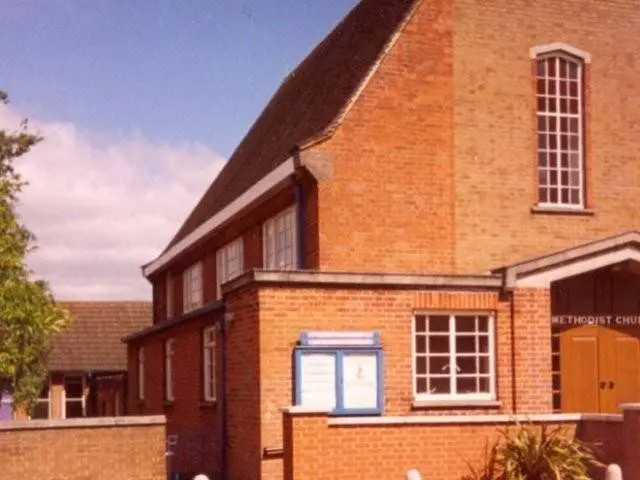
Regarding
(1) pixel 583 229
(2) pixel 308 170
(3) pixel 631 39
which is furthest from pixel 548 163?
(2) pixel 308 170

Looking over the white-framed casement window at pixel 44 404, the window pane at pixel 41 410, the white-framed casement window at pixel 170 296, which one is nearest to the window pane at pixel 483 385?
the white-framed casement window at pixel 170 296

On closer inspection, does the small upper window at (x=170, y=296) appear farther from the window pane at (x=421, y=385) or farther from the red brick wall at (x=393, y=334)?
the red brick wall at (x=393, y=334)

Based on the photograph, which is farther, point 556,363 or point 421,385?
point 556,363

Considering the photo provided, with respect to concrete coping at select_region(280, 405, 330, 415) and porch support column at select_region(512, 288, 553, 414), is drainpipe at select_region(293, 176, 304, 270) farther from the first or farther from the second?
concrete coping at select_region(280, 405, 330, 415)

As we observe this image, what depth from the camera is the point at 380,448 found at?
15.7m

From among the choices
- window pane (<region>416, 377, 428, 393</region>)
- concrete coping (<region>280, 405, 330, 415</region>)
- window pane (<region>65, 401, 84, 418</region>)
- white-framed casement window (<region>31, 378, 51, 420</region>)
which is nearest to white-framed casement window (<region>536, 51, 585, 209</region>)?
window pane (<region>416, 377, 428, 393</region>)

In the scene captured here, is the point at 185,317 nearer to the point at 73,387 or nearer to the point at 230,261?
the point at 230,261

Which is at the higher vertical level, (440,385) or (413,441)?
(440,385)

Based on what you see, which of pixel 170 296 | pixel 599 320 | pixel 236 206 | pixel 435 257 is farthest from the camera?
pixel 170 296

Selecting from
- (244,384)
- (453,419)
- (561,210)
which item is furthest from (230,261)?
(453,419)

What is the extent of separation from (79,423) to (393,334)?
5.32m

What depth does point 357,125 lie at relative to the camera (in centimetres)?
1928

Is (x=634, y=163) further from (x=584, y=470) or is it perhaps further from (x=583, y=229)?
(x=584, y=470)

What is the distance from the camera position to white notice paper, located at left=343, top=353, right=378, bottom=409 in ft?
55.0
